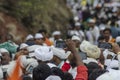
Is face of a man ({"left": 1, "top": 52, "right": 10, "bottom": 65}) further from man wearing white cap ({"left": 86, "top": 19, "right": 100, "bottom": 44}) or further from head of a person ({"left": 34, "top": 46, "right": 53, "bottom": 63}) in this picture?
man wearing white cap ({"left": 86, "top": 19, "right": 100, "bottom": 44})

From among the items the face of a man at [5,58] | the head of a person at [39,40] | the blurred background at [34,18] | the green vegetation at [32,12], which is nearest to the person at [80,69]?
the face of a man at [5,58]

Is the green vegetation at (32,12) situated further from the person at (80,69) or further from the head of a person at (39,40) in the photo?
the person at (80,69)

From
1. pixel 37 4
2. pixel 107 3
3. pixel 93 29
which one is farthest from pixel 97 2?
pixel 93 29

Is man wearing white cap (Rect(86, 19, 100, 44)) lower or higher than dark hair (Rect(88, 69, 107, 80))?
higher

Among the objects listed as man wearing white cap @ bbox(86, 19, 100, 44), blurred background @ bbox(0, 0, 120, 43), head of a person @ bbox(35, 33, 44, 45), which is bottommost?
head of a person @ bbox(35, 33, 44, 45)

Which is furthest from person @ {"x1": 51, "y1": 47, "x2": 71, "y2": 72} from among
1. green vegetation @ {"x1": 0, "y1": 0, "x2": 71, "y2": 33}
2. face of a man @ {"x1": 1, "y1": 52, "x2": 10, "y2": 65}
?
green vegetation @ {"x1": 0, "y1": 0, "x2": 71, "y2": 33}

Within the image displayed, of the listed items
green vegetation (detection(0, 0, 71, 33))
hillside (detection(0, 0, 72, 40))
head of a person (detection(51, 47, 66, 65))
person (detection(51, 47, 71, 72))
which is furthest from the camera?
green vegetation (detection(0, 0, 71, 33))

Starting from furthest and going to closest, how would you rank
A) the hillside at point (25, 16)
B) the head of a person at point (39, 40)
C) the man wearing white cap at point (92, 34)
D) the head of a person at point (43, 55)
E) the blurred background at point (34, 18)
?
the hillside at point (25, 16)
the blurred background at point (34, 18)
the man wearing white cap at point (92, 34)
the head of a person at point (39, 40)
the head of a person at point (43, 55)

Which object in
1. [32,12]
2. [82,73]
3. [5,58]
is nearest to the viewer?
[82,73]

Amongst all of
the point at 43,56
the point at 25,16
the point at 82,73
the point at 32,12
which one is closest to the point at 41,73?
the point at 82,73

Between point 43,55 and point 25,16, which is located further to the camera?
point 25,16

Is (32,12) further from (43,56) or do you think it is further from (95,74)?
(95,74)

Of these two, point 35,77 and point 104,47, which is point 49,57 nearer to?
point 35,77

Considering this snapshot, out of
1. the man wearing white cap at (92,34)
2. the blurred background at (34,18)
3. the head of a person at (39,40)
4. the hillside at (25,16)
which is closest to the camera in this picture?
the head of a person at (39,40)
